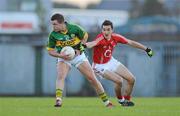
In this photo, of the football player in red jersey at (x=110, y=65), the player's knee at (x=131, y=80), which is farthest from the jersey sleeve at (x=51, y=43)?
the player's knee at (x=131, y=80)

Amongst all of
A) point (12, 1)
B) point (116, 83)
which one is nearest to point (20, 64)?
point (12, 1)

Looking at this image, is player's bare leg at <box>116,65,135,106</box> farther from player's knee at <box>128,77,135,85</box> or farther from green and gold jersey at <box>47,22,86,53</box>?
green and gold jersey at <box>47,22,86,53</box>

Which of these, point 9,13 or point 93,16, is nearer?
point 9,13

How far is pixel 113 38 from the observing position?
63.5 feet

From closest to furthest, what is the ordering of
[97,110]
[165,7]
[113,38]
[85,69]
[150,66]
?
1. [97,110]
2. [85,69]
3. [113,38]
4. [150,66]
5. [165,7]

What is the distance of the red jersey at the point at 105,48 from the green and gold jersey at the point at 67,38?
1153 millimetres

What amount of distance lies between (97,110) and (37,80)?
28.4 m

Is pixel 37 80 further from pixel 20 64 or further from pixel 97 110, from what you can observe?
pixel 97 110

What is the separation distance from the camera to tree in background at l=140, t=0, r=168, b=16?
308ft

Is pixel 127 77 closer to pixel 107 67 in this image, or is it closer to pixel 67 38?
pixel 107 67

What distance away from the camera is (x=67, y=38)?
17984 mm

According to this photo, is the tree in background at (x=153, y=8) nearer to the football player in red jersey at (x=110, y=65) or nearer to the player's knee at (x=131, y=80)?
the football player in red jersey at (x=110, y=65)

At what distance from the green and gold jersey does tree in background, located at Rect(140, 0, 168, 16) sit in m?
75.0

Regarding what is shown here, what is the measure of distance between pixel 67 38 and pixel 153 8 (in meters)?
78.3
